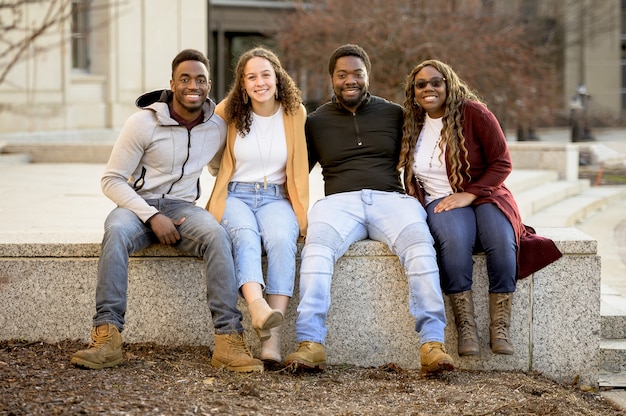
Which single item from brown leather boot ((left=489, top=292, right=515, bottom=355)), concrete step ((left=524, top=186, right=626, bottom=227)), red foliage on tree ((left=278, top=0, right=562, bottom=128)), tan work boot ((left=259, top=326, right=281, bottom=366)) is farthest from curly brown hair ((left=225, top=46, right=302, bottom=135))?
red foliage on tree ((left=278, top=0, right=562, bottom=128))

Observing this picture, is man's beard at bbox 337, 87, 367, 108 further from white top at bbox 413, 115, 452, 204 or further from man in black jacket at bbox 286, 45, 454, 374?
white top at bbox 413, 115, 452, 204

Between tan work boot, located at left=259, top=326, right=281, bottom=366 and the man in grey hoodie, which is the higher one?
the man in grey hoodie

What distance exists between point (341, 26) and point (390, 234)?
14.1 meters

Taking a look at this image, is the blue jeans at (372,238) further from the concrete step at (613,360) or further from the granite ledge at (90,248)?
the concrete step at (613,360)

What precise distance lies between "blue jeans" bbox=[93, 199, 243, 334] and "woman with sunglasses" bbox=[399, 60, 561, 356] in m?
1.22

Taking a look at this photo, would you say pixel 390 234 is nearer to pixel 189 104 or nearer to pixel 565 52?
pixel 189 104

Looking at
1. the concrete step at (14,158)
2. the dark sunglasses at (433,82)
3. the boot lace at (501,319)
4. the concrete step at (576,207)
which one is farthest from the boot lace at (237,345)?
the concrete step at (14,158)

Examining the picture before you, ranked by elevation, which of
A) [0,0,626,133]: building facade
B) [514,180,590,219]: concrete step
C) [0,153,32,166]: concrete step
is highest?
[0,0,626,133]: building facade

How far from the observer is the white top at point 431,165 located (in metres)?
5.85

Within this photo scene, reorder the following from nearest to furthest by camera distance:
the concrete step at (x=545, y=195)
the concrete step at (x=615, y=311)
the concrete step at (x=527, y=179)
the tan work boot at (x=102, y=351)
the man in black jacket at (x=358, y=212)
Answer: the tan work boot at (x=102, y=351) → the man in black jacket at (x=358, y=212) → the concrete step at (x=615, y=311) → the concrete step at (x=545, y=195) → the concrete step at (x=527, y=179)

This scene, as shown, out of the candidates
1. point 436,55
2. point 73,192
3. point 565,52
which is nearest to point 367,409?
point 73,192

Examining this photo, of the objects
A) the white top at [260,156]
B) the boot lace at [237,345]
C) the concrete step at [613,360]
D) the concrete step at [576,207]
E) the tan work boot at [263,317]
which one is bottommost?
the concrete step at [613,360]

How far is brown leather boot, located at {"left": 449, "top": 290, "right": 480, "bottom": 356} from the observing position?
5.46 m

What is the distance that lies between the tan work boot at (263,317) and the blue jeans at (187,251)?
0.13 metres
